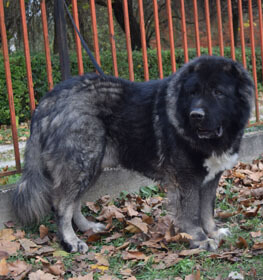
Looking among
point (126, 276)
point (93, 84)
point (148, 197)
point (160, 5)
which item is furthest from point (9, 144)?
point (160, 5)

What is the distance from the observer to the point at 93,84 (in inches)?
138

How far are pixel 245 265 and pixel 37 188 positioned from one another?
5.82ft

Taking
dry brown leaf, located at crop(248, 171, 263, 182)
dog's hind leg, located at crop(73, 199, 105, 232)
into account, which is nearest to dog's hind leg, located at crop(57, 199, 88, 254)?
dog's hind leg, located at crop(73, 199, 105, 232)

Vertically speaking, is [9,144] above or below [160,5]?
below

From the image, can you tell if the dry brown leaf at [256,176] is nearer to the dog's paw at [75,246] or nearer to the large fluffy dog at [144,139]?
the large fluffy dog at [144,139]

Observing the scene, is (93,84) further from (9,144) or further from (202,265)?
(9,144)

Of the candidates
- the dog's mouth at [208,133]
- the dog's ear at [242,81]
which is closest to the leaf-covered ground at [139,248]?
the dog's mouth at [208,133]

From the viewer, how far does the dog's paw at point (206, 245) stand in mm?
3066

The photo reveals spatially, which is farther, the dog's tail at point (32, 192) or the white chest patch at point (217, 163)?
the dog's tail at point (32, 192)

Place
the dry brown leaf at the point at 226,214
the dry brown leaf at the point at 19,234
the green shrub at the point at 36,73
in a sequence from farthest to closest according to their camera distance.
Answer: the green shrub at the point at 36,73 → the dry brown leaf at the point at 226,214 → the dry brown leaf at the point at 19,234

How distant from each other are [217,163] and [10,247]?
71.3 inches

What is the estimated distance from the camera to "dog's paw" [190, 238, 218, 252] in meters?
3.07

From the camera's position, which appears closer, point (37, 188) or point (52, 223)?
point (37, 188)

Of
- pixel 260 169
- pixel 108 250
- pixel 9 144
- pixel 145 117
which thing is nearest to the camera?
pixel 108 250
